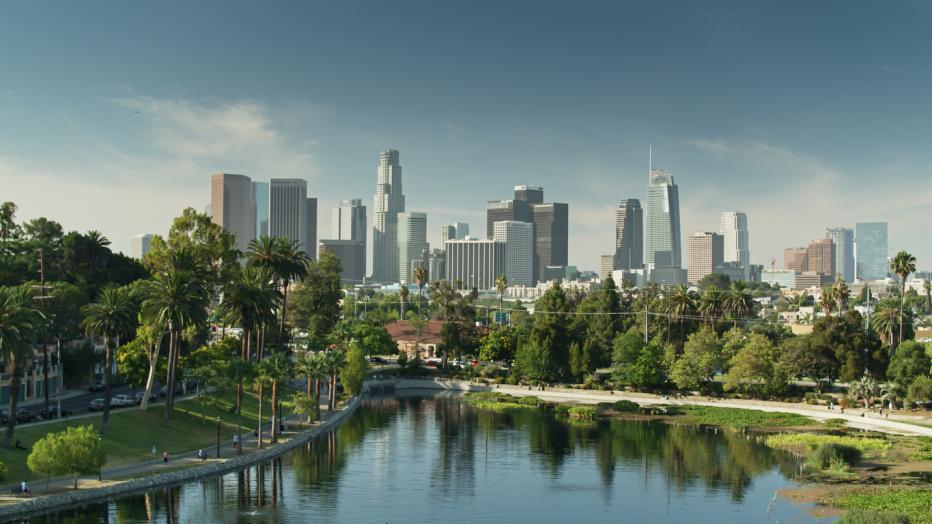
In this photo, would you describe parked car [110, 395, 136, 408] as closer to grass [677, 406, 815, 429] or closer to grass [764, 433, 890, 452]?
grass [764, 433, 890, 452]

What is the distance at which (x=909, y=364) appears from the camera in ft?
422

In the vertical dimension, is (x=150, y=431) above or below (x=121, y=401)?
below

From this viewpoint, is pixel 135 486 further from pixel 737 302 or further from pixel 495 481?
pixel 737 302

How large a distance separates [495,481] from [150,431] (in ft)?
117

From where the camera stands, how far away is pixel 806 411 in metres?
132

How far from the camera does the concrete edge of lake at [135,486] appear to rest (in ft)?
219

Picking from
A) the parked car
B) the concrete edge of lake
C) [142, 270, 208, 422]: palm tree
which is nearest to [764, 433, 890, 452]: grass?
the concrete edge of lake

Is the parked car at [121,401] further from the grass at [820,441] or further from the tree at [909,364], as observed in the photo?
the tree at [909,364]

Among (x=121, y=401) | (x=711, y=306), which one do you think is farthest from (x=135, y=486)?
(x=711, y=306)

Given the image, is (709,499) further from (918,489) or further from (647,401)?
(647,401)

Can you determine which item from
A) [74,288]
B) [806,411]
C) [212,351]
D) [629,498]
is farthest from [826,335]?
[74,288]

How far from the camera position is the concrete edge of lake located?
66875 mm

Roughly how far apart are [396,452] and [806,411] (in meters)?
63.7

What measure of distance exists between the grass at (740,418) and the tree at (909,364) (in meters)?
16.0
